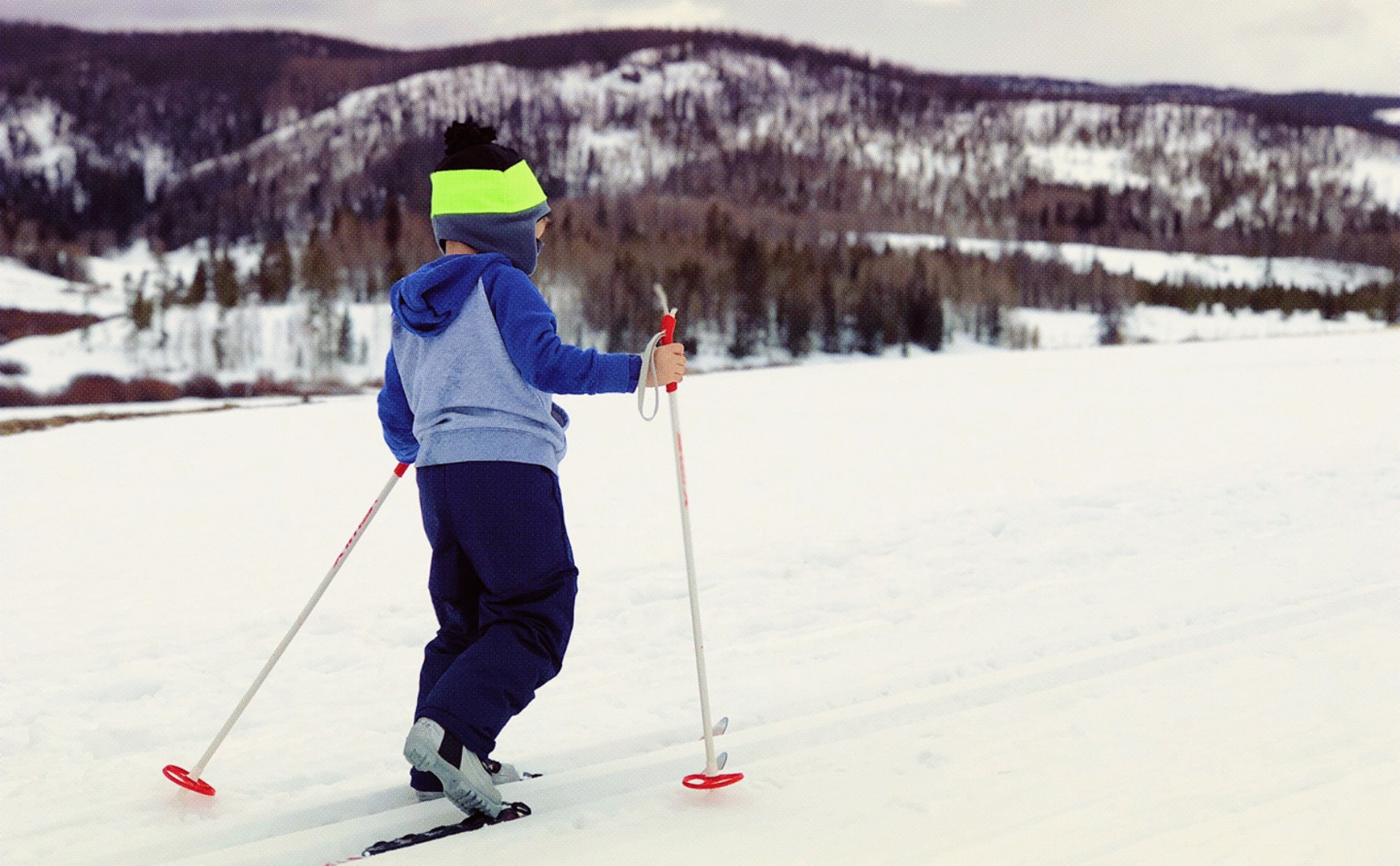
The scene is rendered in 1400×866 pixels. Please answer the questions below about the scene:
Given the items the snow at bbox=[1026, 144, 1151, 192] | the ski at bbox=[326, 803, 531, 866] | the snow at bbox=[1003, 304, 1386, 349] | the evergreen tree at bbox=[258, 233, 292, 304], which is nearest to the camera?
the ski at bbox=[326, 803, 531, 866]

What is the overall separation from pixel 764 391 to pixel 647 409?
1386 millimetres

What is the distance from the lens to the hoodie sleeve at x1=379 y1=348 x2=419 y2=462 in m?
2.88

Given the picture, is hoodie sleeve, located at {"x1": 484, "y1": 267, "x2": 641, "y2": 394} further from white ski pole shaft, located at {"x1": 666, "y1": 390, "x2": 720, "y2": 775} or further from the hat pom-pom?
the hat pom-pom

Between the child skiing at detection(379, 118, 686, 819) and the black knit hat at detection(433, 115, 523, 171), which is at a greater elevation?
the black knit hat at detection(433, 115, 523, 171)

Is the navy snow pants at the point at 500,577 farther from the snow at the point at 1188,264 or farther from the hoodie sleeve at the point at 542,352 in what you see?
the snow at the point at 1188,264

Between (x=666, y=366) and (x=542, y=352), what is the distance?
12.4 inches

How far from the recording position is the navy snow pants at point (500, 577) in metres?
2.48

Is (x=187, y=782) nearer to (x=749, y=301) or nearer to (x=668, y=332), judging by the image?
(x=668, y=332)

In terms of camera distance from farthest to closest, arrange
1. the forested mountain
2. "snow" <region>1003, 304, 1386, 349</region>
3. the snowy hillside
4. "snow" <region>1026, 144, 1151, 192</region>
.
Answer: "snow" <region>1026, 144, 1151, 192</region>, the snowy hillside, the forested mountain, "snow" <region>1003, 304, 1386, 349</region>

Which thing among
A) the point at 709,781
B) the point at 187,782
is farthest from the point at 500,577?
the point at 187,782

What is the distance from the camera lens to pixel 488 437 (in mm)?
2564

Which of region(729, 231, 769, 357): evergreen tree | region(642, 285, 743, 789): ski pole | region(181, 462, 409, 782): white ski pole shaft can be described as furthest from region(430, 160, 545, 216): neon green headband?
region(729, 231, 769, 357): evergreen tree

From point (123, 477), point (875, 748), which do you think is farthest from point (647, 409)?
point (875, 748)

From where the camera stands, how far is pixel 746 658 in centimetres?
413
